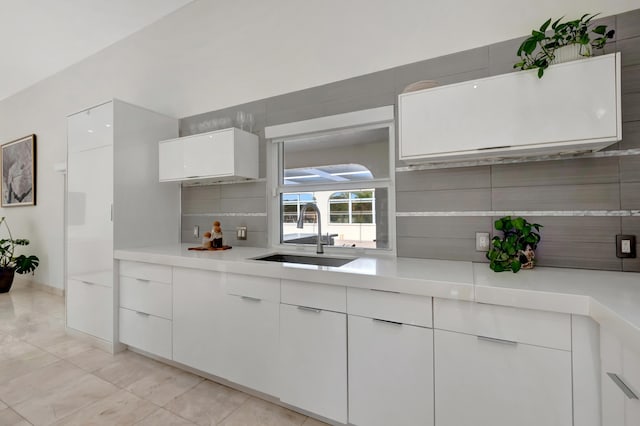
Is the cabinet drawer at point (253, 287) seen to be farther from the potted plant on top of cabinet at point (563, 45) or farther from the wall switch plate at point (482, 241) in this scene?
the potted plant on top of cabinet at point (563, 45)

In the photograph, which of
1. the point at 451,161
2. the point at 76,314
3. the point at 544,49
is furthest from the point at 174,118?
the point at 544,49

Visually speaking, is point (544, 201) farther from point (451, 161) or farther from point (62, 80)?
point (62, 80)

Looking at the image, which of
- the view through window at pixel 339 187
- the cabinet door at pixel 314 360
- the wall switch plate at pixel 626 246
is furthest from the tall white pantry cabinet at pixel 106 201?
the wall switch plate at pixel 626 246

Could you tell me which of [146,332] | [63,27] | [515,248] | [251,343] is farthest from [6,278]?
[515,248]

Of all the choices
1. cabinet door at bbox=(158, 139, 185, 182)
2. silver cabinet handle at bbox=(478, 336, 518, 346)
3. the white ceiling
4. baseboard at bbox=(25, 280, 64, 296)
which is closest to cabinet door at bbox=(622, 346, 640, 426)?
silver cabinet handle at bbox=(478, 336, 518, 346)

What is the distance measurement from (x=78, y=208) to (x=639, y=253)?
4144 mm

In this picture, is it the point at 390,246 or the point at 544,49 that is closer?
the point at 544,49

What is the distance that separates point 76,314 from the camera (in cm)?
285

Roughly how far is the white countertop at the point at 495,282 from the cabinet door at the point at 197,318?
183 millimetres

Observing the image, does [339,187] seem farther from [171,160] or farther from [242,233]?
[171,160]

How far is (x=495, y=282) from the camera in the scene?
1.33 m

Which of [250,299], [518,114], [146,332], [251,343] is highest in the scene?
[518,114]

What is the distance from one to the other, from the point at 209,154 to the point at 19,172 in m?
4.61

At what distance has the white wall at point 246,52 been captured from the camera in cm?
192
